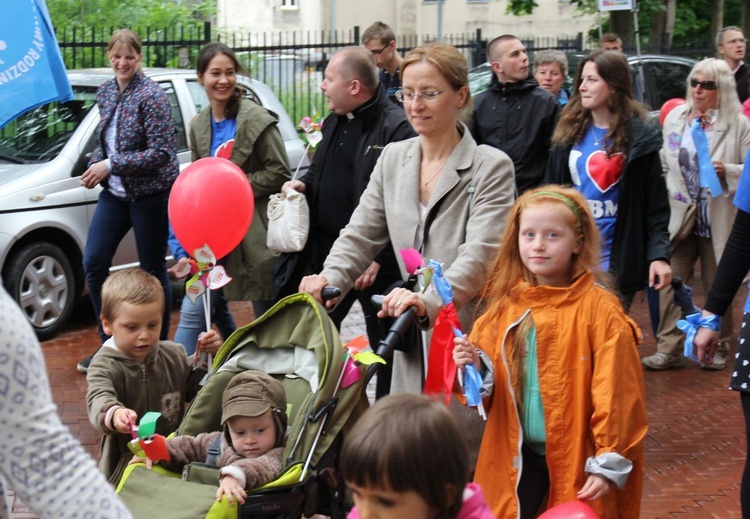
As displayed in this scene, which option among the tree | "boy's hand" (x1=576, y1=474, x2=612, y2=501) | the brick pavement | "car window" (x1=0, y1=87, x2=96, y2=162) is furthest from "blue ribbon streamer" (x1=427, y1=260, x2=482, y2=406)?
the tree

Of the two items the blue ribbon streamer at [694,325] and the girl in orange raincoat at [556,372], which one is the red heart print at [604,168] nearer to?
the blue ribbon streamer at [694,325]

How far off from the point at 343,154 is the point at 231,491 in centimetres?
283

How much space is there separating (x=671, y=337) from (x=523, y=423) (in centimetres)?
453

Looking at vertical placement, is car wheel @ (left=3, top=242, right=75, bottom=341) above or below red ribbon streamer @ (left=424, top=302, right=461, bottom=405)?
below

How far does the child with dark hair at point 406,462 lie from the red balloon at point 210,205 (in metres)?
2.87

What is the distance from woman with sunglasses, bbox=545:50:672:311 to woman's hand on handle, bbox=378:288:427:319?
213cm

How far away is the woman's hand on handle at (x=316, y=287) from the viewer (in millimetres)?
4391

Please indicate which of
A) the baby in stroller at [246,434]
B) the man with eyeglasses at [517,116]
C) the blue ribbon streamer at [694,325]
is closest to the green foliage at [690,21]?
the man with eyeglasses at [517,116]

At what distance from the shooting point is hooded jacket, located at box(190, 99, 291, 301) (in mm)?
6727

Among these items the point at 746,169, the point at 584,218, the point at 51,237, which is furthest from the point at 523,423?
the point at 51,237

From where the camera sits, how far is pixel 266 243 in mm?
6742

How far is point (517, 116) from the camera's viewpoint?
24.1ft

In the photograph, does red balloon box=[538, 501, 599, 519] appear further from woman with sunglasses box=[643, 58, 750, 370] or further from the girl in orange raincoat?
woman with sunglasses box=[643, 58, 750, 370]

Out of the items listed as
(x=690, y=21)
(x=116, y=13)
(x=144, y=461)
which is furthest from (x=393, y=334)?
(x=690, y=21)
